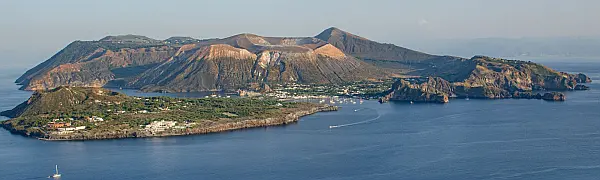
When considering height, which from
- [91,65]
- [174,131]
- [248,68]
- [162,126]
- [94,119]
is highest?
[91,65]

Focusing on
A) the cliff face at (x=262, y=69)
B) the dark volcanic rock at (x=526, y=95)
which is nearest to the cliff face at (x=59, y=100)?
the cliff face at (x=262, y=69)

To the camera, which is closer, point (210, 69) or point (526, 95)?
point (526, 95)

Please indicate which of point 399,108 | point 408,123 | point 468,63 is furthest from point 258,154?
point 468,63

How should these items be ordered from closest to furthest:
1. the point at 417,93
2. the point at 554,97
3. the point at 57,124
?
the point at 57,124 < the point at 554,97 < the point at 417,93

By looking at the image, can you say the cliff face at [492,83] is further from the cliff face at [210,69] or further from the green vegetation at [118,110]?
the cliff face at [210,69]

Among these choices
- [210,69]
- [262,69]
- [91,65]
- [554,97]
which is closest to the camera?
[554,97]

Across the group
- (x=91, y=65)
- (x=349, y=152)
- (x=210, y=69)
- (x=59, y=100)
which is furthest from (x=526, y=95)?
(x=91, y=65)

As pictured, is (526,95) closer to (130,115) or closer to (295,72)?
(295,72)
